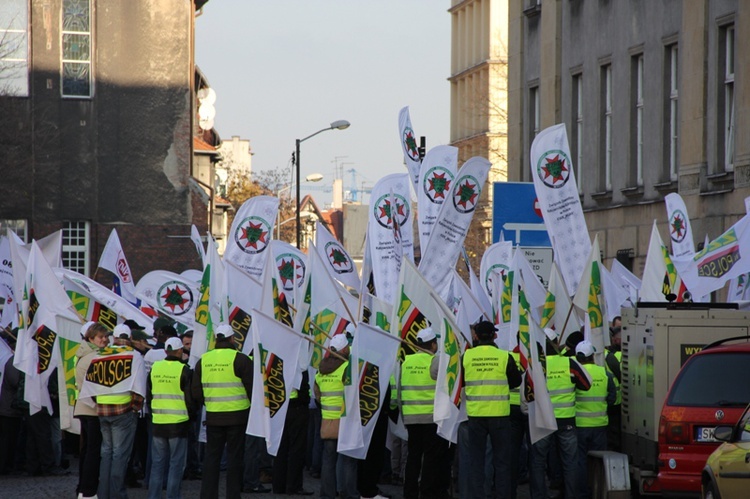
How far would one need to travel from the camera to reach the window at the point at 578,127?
35219mm

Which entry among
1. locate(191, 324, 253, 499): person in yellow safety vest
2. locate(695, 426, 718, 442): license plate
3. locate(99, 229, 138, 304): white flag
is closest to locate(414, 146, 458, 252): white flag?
locate(191, 324, 253, 499): person in yellow safety vest

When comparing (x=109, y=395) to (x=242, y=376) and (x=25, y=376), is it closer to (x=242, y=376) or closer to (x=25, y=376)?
(x=242, y=376)

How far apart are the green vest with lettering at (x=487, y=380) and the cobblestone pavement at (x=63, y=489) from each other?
7.91 feet

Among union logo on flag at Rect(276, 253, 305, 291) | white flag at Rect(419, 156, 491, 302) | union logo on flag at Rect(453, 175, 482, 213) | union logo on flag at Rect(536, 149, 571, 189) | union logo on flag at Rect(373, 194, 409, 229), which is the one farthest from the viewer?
union logo on flag at Rect(276, 253, 305, 291)

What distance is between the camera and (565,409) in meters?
15.1

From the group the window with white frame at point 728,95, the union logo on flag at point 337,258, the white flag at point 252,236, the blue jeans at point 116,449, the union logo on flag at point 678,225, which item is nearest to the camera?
the blue jeans at point 116,449

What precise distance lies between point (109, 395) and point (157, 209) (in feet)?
95.9

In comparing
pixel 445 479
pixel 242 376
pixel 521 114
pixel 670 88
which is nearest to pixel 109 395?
pixel 242 376

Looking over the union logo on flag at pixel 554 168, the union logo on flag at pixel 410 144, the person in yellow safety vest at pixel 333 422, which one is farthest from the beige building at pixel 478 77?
the person in yellow safety vest at pixel 333 422

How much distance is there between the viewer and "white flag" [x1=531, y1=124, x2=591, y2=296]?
17.3 m

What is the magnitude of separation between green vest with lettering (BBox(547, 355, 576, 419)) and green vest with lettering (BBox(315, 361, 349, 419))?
7.93ft

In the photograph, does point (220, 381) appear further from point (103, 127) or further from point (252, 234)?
point (103, 127)

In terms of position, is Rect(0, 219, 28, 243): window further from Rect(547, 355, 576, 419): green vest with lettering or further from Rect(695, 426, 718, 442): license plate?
Rect(695, 426, 718, 442): license plate

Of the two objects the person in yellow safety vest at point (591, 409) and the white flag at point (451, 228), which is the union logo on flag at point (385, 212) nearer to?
the white flag at point (451, 228)
